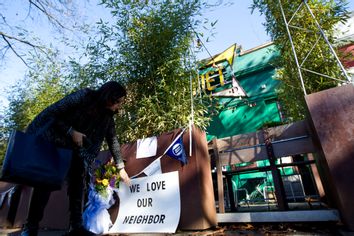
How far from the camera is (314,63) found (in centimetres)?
313

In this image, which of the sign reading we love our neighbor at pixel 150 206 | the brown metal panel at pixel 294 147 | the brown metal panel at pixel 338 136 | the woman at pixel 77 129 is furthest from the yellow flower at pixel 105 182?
the brown metal panel at pixel 338 136

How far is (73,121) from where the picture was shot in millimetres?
Result: 2008

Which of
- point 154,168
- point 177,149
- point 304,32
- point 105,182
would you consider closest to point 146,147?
point 154,168

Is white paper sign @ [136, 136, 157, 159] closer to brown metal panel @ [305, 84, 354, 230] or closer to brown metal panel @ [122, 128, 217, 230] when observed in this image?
brown metal panel @ [122, 128, 217, 230]

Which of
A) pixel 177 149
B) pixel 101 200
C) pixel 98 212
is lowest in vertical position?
pixel 98 212

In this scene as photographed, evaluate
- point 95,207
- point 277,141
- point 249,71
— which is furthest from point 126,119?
point 249,71

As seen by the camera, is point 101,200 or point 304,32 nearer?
point 101,200

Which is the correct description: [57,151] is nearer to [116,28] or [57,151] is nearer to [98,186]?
[98,186]

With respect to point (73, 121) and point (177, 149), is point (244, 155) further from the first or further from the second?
point (73, 121)

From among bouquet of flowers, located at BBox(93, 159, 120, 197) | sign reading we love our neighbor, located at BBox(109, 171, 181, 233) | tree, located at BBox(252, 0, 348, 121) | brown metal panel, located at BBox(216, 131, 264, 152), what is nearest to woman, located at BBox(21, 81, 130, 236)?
sign reading we love our neighbor, located at BBox(109, 171, 181, 233)

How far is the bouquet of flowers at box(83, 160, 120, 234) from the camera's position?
2684 mm

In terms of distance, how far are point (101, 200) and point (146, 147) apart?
0.92 meters

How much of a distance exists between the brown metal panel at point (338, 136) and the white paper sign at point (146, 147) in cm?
193

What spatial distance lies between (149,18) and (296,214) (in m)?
3.44
